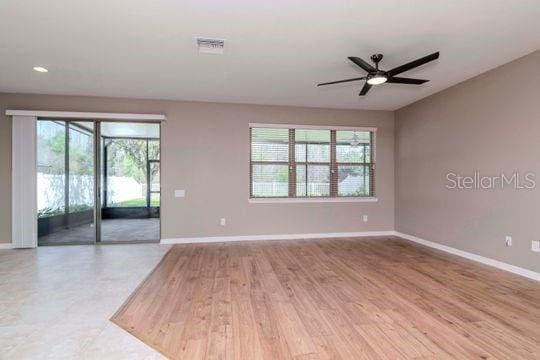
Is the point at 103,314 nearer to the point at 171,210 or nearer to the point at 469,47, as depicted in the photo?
the point at 171,210

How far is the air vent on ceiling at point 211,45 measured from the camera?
115 inches

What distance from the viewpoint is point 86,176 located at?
16.4 ft

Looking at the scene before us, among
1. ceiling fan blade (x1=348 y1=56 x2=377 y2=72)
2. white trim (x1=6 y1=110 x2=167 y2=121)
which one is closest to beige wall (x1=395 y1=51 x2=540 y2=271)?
ceiling fan blade (x1=348 y1=56 x2=377 y2=72)

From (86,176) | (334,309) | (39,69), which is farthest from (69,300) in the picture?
(39,69)

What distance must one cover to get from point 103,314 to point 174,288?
73 cm

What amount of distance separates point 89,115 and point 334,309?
4.99 metres

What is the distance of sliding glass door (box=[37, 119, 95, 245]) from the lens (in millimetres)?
4887

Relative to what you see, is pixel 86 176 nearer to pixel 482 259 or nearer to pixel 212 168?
pixel 212 168

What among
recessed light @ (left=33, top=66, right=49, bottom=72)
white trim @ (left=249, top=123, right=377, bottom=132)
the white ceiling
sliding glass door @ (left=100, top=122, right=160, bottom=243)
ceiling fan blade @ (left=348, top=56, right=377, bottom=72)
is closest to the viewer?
the white ceiling

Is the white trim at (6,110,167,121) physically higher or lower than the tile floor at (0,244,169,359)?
higher

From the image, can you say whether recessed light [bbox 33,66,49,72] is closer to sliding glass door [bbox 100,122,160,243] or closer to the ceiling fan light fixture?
sliding glass door [bbox 100,122,160,243]

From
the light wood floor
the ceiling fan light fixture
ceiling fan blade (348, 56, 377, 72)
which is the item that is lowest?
the light wood floor

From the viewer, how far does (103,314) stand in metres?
2.41

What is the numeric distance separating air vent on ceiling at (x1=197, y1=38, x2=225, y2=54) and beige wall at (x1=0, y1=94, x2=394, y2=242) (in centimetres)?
214
